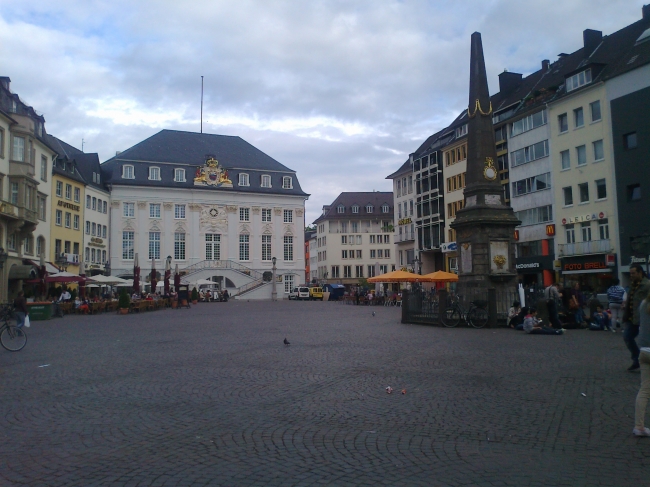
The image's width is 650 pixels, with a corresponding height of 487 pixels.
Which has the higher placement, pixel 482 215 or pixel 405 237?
pixel 405 237

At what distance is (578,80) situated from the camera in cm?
4497

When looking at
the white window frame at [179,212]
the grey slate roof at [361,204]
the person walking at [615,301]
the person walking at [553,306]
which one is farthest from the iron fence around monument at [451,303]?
the grey slate roof at [361,204]

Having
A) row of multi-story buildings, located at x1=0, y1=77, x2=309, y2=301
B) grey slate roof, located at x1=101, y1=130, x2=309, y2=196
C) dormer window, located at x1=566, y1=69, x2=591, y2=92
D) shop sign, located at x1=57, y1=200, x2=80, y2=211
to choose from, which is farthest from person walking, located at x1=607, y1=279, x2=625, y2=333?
grey slate roof, located at x1=101, y1=130, x2=309, y2=196

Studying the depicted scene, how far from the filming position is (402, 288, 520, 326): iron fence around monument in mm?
20875

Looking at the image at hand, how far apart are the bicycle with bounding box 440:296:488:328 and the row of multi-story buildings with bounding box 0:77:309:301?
45.3 metres

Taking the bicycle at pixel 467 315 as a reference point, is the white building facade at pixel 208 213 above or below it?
above

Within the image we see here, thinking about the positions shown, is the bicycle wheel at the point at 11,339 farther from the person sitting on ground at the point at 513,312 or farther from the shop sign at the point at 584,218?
the shop sign at the point at 584,218

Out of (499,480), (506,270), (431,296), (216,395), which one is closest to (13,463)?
(216,395)

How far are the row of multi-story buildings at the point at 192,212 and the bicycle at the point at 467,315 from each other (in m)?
45.3

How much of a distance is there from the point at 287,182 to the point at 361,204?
97.1ft

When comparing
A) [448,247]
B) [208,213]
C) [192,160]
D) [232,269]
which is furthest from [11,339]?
[192,160]

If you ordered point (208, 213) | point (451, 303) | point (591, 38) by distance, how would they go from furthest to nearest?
point (208, 213) < point (591, 38) < point (451, 303)

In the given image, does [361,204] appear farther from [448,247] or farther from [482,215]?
[482,215]

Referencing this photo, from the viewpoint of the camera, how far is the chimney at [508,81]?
190 ft
